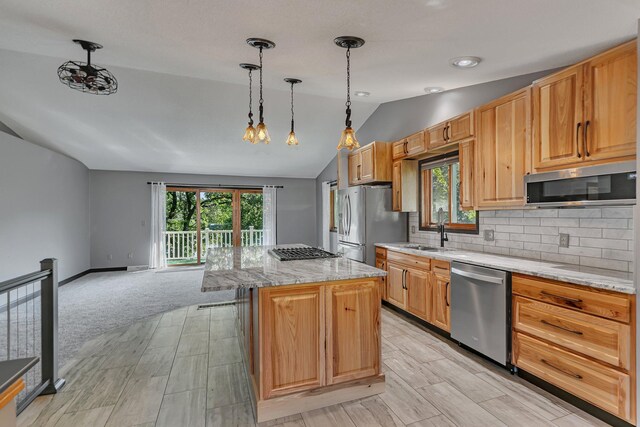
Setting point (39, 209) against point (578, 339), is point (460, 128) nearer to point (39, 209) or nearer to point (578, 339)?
point (578, 339)

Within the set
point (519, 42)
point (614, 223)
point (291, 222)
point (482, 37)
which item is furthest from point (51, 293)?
point (291, 222)

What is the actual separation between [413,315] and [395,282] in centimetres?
44

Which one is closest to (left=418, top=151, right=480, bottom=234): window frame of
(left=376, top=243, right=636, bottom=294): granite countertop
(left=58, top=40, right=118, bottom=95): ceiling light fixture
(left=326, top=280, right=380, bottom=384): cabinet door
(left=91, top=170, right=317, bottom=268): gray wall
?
(left=376, top=243, right=636, bottom=294): granite countertop

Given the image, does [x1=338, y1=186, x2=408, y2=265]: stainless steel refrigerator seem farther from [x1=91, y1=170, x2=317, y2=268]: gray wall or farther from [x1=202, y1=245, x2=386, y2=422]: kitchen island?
[x1=91, y1=170, x2=317, y2=268]: gray wall

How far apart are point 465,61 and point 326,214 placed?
5388mm

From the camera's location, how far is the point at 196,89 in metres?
4.34

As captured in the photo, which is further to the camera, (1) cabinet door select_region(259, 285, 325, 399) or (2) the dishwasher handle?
(2) the dishwasher handle

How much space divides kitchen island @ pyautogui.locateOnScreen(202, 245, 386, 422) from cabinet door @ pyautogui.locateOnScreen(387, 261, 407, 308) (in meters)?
1.60

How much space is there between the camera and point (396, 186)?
4445mm

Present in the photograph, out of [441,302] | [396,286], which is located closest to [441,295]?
[441,302]

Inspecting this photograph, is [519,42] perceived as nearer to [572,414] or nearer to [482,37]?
[482,37]

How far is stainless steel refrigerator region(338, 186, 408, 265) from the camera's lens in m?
4.34

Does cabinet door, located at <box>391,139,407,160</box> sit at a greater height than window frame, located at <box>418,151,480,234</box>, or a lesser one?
greater

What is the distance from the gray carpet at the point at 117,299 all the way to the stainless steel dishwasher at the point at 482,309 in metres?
3.40
